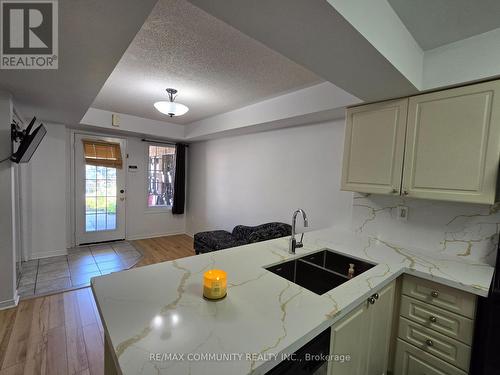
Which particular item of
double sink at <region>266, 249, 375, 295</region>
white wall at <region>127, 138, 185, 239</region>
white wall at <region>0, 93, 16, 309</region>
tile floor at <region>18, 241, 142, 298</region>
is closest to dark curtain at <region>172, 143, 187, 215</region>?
white wall at <region>127, 138, 185, 239</region>

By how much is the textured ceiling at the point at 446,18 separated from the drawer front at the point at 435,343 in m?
1.86

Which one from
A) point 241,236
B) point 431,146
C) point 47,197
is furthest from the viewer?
point 47,197

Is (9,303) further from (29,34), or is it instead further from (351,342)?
(351,342)

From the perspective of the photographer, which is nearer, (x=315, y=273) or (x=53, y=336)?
(x=315, y=273)

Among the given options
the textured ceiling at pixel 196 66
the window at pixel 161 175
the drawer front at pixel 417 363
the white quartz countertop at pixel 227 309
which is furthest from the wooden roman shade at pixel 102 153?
the drawer front at pixel 417 363

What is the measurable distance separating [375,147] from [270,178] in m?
1.71

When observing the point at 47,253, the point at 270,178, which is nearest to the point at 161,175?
the point at 47,253

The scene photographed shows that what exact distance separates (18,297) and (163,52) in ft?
9.86

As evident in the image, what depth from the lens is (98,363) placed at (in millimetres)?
1783

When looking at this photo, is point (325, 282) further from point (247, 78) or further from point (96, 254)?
point (96, 254)

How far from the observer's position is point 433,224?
1.91 meters

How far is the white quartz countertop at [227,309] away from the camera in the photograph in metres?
0.71

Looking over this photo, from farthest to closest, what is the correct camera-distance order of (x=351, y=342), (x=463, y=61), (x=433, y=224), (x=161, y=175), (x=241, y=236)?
(x=161, y=175)
(x=241, y=236)
(x=433, y=224)
(x=463, y=61)
(x=351, y=342)

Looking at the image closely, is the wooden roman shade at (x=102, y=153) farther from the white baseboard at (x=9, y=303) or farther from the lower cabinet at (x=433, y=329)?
the lower cabinet at (x=433, y=329)
